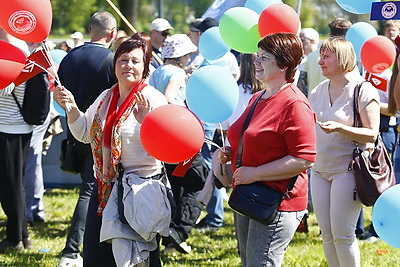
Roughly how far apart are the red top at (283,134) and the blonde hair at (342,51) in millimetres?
974

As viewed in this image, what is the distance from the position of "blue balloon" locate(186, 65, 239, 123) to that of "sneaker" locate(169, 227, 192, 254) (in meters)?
2.03

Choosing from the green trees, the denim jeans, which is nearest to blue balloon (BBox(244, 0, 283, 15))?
the denim jeans

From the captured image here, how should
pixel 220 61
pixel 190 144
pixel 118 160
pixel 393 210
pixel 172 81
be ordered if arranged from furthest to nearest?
pixel 220 61 < pixel 172 81 < pixel 118 160 < pixel 190 144 < pixel 393 210

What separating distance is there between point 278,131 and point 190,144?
0.49 m

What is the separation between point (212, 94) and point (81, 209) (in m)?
1.99

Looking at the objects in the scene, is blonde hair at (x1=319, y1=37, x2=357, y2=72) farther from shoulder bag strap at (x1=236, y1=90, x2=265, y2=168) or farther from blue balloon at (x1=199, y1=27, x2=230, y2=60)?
blue balloon at (x1=199, y1=27, x2=230, y2=60)

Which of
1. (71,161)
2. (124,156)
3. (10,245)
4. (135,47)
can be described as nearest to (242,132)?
(124,156)

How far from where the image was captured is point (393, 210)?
3.73 meters

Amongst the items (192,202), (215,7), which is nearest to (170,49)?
(192,202)

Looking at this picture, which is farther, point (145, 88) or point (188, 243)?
point (188, 243)

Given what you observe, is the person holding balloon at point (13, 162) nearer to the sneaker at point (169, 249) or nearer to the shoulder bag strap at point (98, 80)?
the shoulder bag strap at point (98, 80)

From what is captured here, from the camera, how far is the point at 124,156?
4.45 metres

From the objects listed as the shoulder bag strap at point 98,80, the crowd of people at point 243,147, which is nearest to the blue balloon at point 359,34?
the crowd of people at point 243,147

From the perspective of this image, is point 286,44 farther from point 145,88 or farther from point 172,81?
point 172,81
